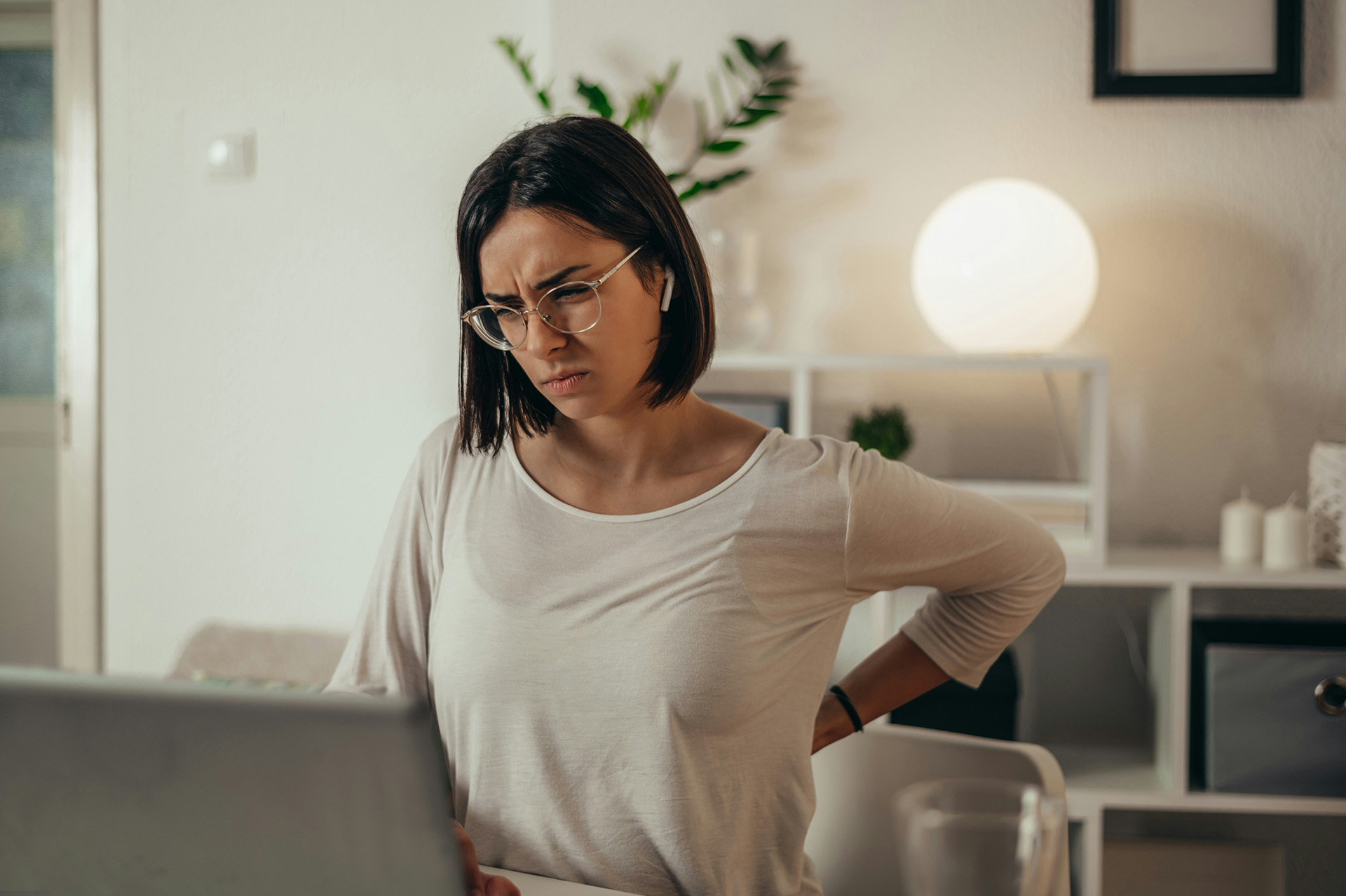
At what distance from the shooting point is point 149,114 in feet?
7.59

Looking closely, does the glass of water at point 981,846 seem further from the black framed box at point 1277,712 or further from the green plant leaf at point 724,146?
the green plant leaf at point 724,146

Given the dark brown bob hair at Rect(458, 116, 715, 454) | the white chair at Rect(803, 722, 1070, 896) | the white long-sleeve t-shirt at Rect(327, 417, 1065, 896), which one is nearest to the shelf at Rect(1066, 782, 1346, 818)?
the white chair at Rect(803, 722, 1070, 896)

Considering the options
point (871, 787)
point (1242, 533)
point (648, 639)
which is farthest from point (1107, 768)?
point (648, 639)

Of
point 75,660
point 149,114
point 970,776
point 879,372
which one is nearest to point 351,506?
point 75,660

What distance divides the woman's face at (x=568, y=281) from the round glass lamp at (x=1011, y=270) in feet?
2.98

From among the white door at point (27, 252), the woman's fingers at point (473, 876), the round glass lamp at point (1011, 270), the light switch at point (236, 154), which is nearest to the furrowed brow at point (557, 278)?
the woman's fingers at point (473, 876)

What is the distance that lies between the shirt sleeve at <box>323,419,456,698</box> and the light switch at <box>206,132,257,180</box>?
1.55 meters

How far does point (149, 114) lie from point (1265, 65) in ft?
8.01

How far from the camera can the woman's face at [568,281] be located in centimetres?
88

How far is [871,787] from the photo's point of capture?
1165 millimetres

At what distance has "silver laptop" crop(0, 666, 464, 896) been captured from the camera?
0.40 m

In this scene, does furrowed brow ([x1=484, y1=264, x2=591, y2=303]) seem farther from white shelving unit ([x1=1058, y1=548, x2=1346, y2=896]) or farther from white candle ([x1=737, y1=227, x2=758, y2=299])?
white shelving unit ([x1=1058, y1=548, x2=1346, y2=896])

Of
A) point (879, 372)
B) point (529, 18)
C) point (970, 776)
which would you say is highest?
point (529, 18)

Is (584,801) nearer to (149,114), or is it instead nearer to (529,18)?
(529,18)
